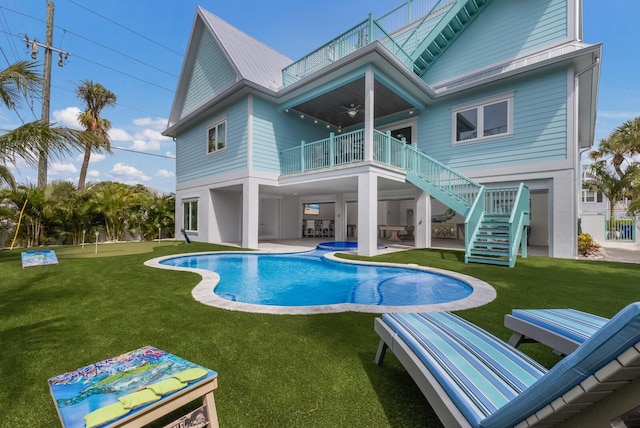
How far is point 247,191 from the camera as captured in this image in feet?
36.5

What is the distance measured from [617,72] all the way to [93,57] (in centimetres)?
2808

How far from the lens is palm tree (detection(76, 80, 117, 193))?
1786 centimetres

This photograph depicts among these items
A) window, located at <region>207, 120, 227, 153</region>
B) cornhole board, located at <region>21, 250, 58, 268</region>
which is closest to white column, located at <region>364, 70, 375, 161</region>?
window, located at <region>207, 120, 227, 153</region>

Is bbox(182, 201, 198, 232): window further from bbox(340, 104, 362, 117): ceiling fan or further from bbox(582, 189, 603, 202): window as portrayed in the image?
bbox(582, 189, 603, 202): window

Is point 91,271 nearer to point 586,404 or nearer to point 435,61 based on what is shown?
point 586,404

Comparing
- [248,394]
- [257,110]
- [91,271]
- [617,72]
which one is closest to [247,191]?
[257,110]

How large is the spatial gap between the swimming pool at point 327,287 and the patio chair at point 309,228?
8.85m

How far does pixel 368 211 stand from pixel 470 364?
736cm

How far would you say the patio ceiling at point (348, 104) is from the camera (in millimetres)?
10797

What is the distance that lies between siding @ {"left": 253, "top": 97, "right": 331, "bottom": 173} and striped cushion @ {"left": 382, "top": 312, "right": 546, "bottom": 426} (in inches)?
398

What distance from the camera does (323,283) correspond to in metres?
6.61

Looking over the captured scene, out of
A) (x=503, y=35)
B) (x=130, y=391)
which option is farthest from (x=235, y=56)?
(x=130, y=391)

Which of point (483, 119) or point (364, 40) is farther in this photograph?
point (483, 119)

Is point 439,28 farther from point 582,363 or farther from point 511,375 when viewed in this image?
point 582,363
